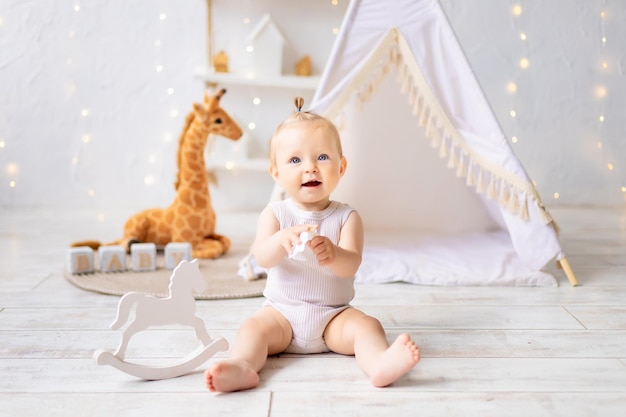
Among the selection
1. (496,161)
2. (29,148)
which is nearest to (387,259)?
(496,161)

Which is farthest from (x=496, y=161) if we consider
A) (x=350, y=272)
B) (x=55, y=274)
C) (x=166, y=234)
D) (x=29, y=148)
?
(x=29, y=148)

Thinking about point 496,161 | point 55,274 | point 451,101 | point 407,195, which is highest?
point 451,101

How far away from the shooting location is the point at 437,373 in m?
1.34

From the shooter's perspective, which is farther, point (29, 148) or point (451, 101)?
point (29, 148)

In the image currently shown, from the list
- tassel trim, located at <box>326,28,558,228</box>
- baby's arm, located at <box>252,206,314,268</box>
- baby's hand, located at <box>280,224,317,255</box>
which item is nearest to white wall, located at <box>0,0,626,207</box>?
tassel trim, located at <box>326,28,558,228</box>

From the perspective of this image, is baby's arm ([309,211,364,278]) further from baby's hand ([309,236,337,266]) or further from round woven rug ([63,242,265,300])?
round woven rug ([63,242,265,300])

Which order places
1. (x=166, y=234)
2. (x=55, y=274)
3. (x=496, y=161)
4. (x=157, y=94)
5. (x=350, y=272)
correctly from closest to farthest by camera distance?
(x=350, y=272) → (x=496, y=161) → (x=55, y=274) → (x=166, y=234) → (x=157, y=94)

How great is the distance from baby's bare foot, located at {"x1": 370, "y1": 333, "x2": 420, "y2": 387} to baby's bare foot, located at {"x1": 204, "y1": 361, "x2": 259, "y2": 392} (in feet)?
0.73

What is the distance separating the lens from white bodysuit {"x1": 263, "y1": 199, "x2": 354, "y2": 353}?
4.78 feet

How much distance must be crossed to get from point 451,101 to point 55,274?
52.4 inches

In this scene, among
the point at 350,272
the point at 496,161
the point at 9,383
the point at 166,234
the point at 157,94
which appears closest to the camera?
the point at 9,383

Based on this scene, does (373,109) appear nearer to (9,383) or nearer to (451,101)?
(451,101)

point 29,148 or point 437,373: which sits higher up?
point 29,148

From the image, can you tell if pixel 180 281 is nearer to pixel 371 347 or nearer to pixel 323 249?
pixel 323 249
